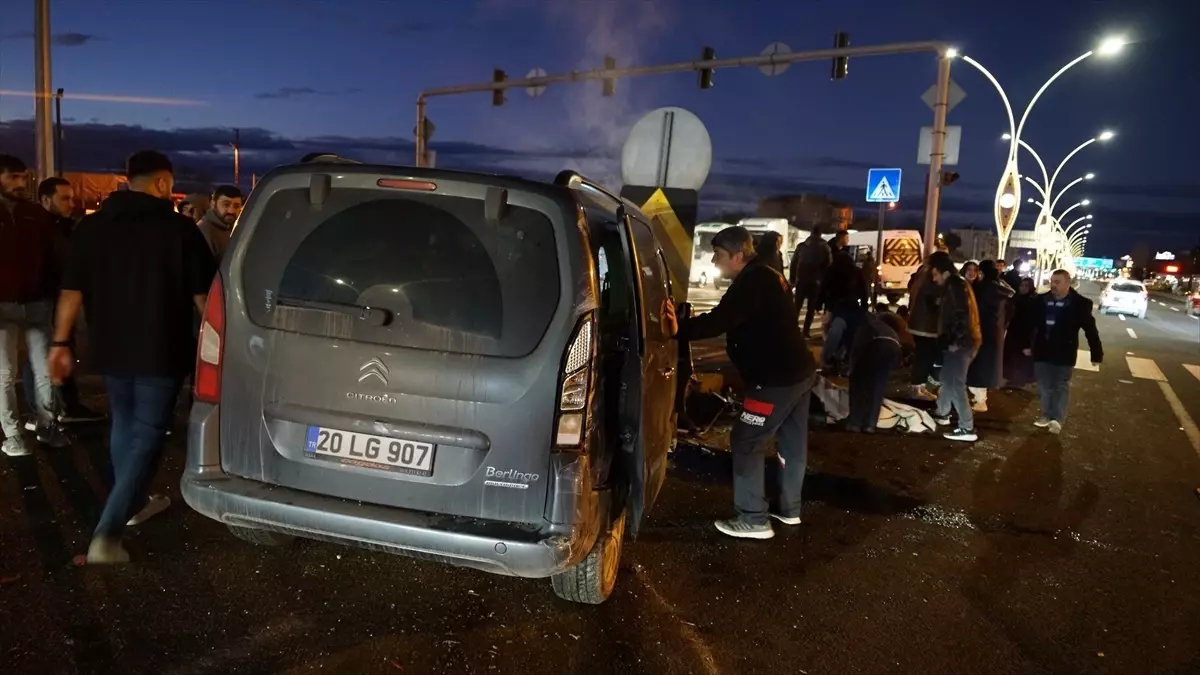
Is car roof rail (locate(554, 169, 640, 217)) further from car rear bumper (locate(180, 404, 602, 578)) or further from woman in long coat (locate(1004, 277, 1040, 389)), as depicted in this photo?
Result: woman in long coat (locate(1004, 277, 1040, 389))

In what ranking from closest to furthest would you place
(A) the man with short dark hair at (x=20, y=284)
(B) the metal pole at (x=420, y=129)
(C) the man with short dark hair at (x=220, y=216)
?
1. (A) the man with short dark hair at (x=20, y=284)
2. (C) the man with short dark hair at (x=220, y=216)
3. (B) the metal pole at (x=420, y=129)

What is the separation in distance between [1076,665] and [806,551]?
60.0 inches

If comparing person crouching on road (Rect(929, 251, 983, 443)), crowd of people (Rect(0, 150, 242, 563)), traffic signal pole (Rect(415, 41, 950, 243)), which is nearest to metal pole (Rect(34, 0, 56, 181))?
traffic signal pole (Rect(415, 41, 950, 243))

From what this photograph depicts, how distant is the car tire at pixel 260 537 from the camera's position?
407cm

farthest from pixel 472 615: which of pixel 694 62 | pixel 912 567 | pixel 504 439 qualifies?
pixel 694 62

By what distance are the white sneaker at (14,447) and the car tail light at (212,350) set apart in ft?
10.1

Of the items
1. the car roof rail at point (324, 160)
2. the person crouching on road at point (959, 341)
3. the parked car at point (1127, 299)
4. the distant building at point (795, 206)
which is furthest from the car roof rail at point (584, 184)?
the distant building at point (795, 206)

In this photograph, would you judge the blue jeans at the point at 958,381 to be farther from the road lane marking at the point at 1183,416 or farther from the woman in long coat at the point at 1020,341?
the road lane marking at the point at 1183,416

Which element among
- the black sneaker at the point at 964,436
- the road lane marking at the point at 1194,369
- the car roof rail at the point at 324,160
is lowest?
the road lane marking at the point at 1194,369

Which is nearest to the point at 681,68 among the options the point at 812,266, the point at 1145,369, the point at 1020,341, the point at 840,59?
the point at 840,59

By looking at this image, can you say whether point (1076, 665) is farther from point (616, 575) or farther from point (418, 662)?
point (418, 662)

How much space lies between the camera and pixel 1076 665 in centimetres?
371

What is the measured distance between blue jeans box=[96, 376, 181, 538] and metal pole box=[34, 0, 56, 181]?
32.1 feet

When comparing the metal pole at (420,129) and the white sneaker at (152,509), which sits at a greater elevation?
the metal pole at (420,129)
